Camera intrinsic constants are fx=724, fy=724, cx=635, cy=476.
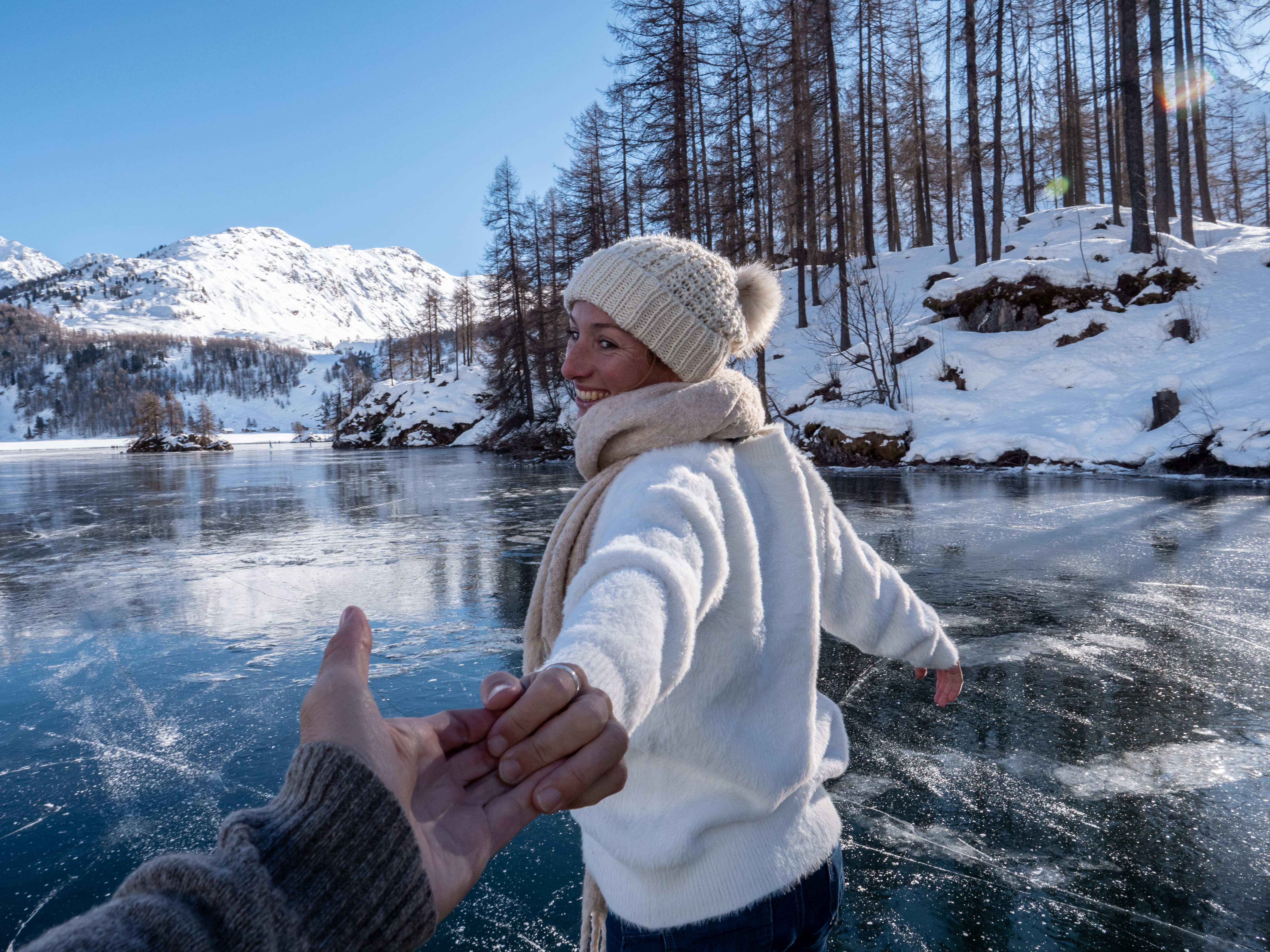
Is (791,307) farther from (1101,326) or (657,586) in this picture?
(657,586)

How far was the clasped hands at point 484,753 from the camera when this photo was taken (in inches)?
29.8

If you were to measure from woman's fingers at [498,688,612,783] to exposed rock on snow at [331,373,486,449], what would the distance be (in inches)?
1973

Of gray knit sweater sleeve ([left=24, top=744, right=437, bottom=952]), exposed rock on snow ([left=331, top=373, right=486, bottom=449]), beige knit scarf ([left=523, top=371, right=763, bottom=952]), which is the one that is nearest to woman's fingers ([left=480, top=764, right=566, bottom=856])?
gray knit sweater sleeve ([left=24, top=744, right=437, bottom=952])

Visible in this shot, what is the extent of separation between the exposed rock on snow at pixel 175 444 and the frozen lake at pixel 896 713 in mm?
56254

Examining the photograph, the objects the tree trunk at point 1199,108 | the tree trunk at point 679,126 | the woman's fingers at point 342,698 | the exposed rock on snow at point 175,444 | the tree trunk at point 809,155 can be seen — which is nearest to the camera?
the woman's fingers at point 342,698

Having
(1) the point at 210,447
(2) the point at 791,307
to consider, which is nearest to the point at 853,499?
(2) the point at 791,307

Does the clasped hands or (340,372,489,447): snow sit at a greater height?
(340,372,489,447): snow

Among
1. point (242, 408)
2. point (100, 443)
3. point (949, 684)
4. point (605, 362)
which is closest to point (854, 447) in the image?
point (949, 684)

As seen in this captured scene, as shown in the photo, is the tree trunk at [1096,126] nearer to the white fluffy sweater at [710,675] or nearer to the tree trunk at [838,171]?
the tree trunk at [838,171]

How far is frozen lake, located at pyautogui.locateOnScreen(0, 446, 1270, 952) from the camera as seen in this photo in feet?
7.86

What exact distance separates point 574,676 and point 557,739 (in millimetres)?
71

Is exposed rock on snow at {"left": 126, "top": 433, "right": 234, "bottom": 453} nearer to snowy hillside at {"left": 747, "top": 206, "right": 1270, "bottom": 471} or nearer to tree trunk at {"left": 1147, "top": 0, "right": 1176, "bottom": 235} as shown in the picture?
snowy hillside at {"left": 747, "top": 206, "right": 1270, "bottom": 471}

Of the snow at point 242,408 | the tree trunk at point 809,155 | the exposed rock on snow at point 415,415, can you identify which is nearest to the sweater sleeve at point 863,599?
the tree trunk at point 809,155

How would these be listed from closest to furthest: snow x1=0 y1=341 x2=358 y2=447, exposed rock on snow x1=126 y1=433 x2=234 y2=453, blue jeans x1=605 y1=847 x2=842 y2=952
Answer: blue jeans x1=605 y1=847 x2=842 y2=952, exposed rock on snow x1=126 y1=433 x2=234 y2=453, snow x1=0 y1=341 x2=358 y2=447
